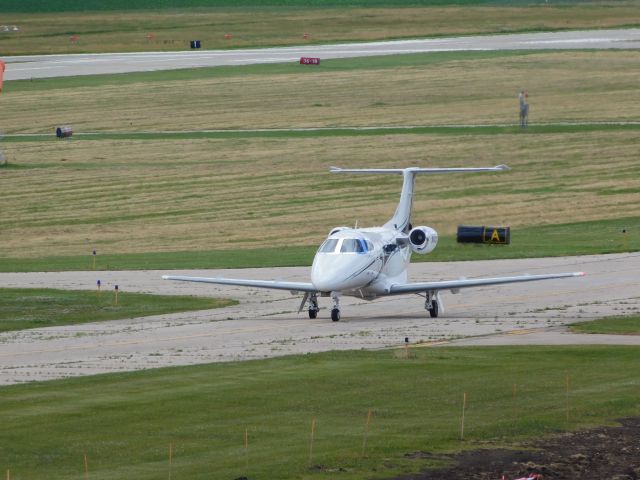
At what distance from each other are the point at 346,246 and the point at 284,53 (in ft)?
362

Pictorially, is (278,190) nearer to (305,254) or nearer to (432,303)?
(305,254)

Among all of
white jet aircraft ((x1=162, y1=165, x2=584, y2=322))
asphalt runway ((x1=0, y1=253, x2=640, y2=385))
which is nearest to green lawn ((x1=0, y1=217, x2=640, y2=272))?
asphalt runway ((x1=0, y1=253, x2=640, y2=385))

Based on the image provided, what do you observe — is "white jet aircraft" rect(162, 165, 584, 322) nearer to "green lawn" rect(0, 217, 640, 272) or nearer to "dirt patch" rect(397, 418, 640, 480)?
"green lawn" rect(0, 217, 640, 272)

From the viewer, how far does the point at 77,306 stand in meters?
55.9

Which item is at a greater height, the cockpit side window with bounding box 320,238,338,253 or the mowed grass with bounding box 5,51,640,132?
the mowed grass with bounding box 5,51,640,132

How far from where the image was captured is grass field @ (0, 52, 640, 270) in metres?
80.5

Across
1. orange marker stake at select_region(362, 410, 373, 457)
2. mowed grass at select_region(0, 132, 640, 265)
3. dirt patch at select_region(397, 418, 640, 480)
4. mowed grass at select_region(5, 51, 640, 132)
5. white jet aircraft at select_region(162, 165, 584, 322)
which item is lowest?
dirt patch at select_region(397, 418, 640, 480)

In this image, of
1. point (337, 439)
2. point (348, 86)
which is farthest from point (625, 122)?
point (337, 439)

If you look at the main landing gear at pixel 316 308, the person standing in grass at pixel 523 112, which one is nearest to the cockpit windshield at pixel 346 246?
the main landing gear at pixel 316 308

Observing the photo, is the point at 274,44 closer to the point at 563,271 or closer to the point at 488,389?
the point at 563,271

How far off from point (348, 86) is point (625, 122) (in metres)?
30.6

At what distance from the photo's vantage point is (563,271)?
202ft

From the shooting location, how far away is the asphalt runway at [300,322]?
143 ft

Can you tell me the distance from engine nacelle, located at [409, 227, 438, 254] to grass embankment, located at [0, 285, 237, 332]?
805cm
